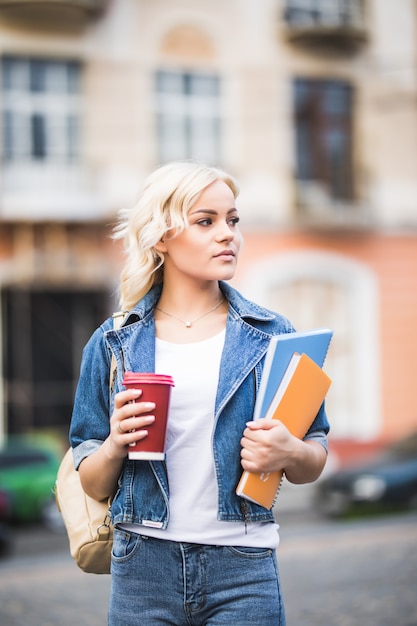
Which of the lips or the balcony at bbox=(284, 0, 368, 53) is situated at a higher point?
the balcony at bbox=(284, 0, 368, 53)

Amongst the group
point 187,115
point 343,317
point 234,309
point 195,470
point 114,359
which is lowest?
point 343,317

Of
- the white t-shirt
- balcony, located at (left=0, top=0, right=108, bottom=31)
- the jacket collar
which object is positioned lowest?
the white t-shirt

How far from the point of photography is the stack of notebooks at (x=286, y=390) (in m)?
2.55

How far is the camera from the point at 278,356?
8.35 ft

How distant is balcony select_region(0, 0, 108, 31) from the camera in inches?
679

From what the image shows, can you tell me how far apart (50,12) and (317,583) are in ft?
41.0

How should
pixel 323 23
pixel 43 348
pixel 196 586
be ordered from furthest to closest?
pixel 323 23 → pixel 43 348 → pixel 196 586

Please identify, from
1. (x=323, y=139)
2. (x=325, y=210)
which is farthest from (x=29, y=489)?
(x=323, y=139)

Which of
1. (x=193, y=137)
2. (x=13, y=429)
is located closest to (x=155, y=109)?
(x=193, y=137)

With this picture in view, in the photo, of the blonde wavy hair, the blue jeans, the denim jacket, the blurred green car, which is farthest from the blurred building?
the blue jeans

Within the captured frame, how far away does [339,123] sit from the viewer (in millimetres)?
19656

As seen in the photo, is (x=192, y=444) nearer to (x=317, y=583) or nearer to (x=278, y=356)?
(x=278, y=356)

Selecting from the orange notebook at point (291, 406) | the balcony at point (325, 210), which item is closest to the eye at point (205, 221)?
the orange notebook at point (291, 406)

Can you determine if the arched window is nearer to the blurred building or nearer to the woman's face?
the blurred building
